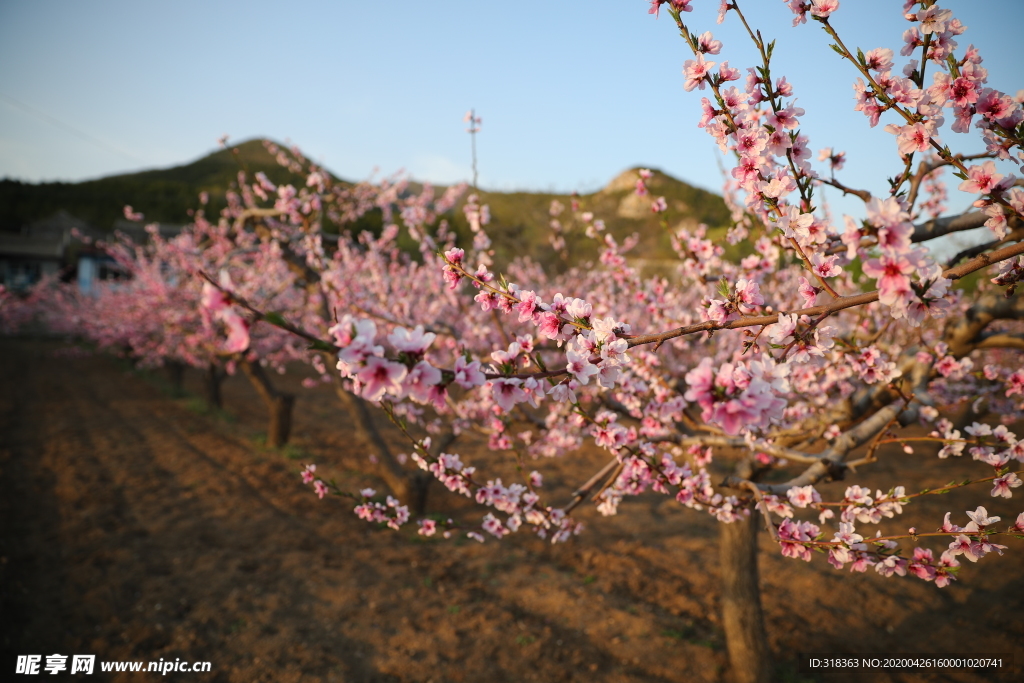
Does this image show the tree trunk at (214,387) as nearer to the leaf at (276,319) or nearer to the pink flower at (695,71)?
the leaf at (276,319)

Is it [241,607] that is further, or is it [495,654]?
[241,607]

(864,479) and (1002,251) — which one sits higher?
(1002,251)

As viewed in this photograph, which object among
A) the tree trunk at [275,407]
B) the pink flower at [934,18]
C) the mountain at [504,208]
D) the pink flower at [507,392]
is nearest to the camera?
the pink flower at [507,392]

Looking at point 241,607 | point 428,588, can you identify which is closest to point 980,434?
point 428,588

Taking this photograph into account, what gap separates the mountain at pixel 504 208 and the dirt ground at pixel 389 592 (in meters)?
14.2

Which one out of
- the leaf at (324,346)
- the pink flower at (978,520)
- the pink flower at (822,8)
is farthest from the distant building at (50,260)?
the pink flower at (978,520)

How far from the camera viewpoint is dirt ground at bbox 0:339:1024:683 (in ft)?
13.0

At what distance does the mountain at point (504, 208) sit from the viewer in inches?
924

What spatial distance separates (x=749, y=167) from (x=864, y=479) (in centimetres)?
905

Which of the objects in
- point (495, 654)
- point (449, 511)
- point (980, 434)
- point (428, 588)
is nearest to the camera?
point (980, 434)

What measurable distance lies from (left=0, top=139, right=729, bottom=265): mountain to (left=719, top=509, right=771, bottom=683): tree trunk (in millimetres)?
15462

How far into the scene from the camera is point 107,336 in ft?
47.1

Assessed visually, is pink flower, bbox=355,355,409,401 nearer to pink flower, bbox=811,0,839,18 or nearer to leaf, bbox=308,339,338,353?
leaf, bbox=308,339,338,353

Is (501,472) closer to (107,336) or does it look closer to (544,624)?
(544,624)
